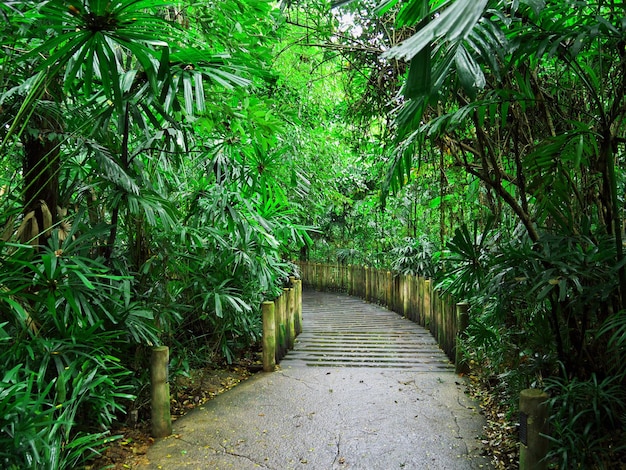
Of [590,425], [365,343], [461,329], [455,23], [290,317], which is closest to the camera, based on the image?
[455,23]

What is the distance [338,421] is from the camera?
3213mm

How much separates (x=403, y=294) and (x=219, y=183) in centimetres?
598

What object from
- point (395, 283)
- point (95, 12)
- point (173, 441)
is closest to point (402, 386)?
point (173, 441)

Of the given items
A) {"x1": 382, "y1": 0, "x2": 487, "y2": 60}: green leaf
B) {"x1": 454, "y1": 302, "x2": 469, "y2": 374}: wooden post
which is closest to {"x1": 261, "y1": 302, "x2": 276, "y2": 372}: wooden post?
{"x1": 454, "y1": 302, "x2": 469, "y2": 374}: wooden post

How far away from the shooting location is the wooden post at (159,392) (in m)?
2.86

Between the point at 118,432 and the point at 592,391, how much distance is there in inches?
108

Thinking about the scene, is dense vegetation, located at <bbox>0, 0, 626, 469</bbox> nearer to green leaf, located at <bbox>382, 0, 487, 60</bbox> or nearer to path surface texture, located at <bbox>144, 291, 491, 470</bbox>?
green leaf, located at <bbox>382, 0, 487, 60</bbox>

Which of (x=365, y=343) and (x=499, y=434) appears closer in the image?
(x=499, y=434)

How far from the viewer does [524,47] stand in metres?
1.64

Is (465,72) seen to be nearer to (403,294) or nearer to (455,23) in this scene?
(455,23)

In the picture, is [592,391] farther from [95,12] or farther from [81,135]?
[81,135]

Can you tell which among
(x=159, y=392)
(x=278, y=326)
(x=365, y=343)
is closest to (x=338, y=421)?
(x=159, y=392)

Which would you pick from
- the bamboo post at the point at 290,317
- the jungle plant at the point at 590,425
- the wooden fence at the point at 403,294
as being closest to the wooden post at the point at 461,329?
the wooden fence at the point at 403,294

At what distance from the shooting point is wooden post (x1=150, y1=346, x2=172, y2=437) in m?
2.86
